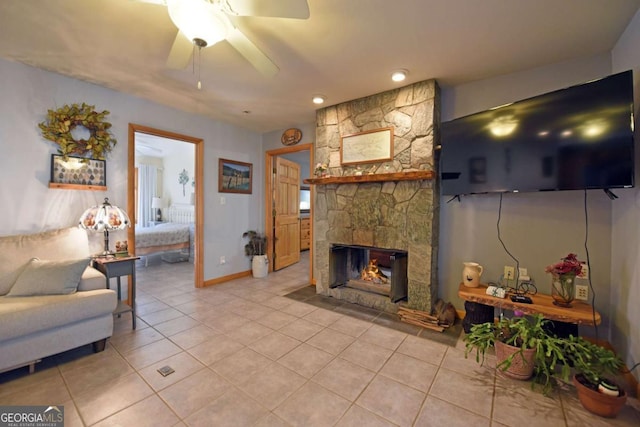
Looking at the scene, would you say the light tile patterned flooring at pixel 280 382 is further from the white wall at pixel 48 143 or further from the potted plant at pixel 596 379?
the white wall at pixel 48 143

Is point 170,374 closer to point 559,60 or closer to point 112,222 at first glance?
point 112,222

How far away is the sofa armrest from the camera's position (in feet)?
6.95

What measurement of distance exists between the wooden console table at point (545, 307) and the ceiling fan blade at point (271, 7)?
2.45 m

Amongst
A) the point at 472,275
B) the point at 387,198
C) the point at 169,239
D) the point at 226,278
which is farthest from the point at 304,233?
the point at 472,275

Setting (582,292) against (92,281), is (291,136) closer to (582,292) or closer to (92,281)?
(92,281)

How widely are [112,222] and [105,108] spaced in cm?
129

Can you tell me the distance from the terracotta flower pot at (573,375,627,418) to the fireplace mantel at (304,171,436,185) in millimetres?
1778

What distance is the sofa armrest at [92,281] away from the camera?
2117mm

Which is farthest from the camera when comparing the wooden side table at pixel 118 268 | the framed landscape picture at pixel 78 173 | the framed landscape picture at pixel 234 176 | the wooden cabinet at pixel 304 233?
the wooden cabinet at pixel 304 233

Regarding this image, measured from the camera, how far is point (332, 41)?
6.48ft

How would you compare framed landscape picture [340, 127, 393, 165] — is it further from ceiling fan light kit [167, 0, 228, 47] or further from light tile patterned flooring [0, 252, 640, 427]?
ceiling fan light kit [167, 0, 228, 47]

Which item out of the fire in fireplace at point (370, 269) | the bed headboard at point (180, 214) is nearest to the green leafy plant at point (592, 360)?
the fire in fireplace at point (370, 269)

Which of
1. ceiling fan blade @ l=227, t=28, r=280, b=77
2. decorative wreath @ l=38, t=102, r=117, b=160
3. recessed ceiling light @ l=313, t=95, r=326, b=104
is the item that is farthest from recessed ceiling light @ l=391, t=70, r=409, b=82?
decorative wreath @ l=38, t=102, r=117, b=160

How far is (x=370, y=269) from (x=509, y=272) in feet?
4.72
